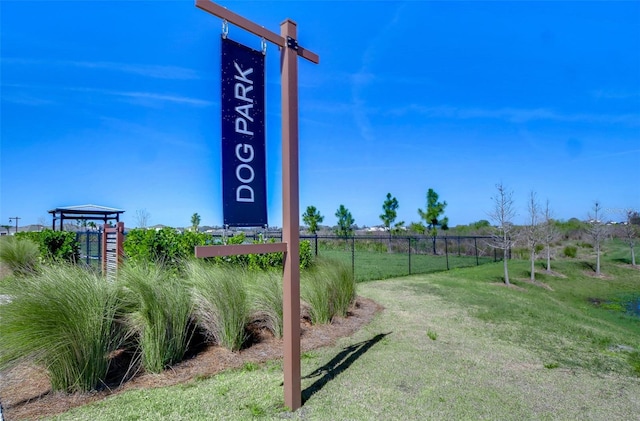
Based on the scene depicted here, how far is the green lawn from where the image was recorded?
309 cm

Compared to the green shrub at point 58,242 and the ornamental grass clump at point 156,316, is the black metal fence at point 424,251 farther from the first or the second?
the ornamental grass clump at point 156,316

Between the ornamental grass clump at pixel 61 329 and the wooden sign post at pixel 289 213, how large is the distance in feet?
5.11

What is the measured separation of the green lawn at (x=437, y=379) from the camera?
10.2ft

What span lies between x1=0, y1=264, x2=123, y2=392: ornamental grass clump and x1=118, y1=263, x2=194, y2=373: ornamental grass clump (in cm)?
26

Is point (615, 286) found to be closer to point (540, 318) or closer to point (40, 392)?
point (540, 318)

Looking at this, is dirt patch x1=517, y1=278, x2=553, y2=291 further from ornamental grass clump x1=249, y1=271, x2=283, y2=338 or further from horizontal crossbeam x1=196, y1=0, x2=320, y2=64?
horizontal crossbeam x1=196, y1=0, x2=320, y2=64

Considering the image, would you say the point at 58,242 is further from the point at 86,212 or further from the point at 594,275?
the point at 594,275

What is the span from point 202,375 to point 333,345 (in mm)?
1807

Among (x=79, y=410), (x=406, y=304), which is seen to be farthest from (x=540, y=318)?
(x=79, y=410)

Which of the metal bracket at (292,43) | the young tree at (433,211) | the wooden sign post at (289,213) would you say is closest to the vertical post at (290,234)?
the wooden sign post at (289,213)

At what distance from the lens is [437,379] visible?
384 centimetres

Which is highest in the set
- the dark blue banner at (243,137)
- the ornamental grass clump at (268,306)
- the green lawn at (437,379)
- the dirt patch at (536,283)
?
the dark blue banner at (243,137)

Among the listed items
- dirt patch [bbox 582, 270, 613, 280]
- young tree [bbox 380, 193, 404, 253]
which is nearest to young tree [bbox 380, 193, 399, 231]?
young tree [bbox 380, 193, 404, 253]

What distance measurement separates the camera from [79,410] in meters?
2.99
